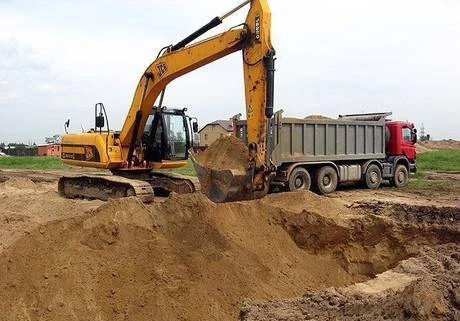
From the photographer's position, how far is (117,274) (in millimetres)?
6434

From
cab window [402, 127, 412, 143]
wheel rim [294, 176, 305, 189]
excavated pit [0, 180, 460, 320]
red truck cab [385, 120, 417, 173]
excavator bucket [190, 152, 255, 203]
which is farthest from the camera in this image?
cab window [402, 127, 412, 143]

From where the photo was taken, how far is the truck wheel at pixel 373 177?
59.0 ft

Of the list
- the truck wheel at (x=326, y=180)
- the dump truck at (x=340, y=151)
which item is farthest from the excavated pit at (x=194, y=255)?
the truck wheel at (x=326, y=180)

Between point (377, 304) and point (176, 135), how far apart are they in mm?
9616

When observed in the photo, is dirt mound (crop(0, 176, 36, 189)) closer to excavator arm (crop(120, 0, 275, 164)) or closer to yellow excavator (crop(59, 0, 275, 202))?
yellow excavator (crop(59, 0, 275, 202))

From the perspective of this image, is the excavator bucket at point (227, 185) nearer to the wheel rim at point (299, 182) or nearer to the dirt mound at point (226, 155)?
the dirt mound at point (226, 155)

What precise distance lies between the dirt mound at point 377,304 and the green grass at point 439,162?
876 inches

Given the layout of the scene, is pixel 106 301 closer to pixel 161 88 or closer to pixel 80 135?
pixel 161 88

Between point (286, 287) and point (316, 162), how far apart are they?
968 cm

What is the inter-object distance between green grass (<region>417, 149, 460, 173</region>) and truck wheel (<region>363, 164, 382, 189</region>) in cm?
922

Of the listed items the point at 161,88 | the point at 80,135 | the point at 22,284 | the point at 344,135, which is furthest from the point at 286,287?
the point at 344,135

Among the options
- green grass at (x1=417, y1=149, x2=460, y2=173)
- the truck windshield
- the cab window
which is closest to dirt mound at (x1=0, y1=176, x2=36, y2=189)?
the truck windshield

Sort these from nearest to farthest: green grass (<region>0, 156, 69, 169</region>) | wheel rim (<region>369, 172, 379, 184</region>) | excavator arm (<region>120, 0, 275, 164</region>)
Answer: excavator arm (<region>120, 0, 275, 164</region>)
wheel rim (<region>369, 172, 379, 184</region>)
green grass (<region>0, 156, 69, 169</region>)

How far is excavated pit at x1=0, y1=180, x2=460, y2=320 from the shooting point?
611cm
